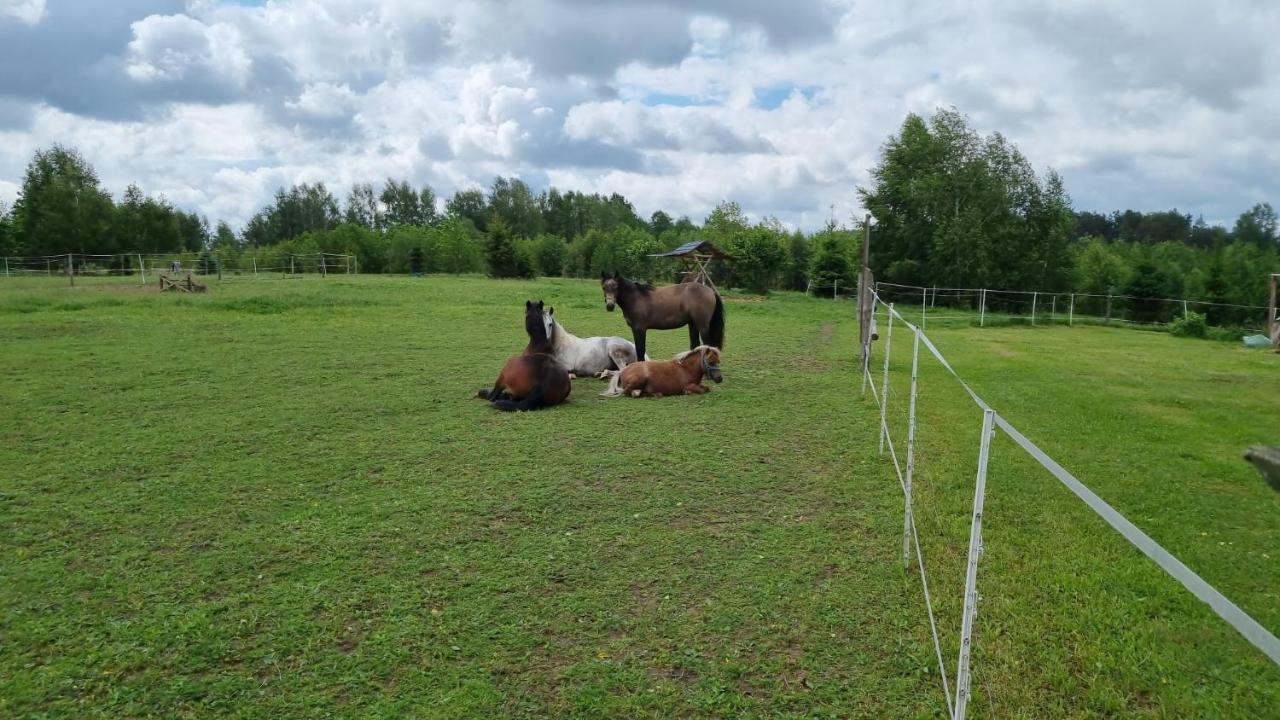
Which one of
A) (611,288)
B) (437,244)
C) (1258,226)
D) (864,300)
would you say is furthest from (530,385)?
(1258,226)

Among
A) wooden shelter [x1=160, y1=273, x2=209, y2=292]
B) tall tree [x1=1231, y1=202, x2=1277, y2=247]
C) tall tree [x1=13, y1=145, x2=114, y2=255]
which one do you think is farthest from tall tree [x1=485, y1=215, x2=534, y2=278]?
tall tree [x1=1231, y1=202, x2=1277, y2=247]

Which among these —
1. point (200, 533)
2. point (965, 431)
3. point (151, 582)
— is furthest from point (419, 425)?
point (965, 431)

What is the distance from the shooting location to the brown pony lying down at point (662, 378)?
859 centimetres

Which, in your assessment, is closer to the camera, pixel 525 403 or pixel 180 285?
pixel 525 403

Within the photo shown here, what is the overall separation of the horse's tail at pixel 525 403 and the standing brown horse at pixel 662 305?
2.46 m

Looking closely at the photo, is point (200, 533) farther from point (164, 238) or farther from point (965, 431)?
point (164, 238)

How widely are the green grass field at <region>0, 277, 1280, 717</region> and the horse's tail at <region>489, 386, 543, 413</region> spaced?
382mm

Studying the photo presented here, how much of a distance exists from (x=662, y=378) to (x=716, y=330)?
2606 millimetres

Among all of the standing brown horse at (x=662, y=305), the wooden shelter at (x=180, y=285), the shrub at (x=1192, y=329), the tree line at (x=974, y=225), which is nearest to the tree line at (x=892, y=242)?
the tree line at (x=974, y=225)

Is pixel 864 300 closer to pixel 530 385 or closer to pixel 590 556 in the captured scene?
pixel 530 385

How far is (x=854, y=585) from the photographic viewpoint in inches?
148

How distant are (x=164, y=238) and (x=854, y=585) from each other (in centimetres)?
6154

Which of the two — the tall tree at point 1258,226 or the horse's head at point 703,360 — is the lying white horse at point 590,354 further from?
the tall tree at point 1258,226

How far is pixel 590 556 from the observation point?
4062mm
